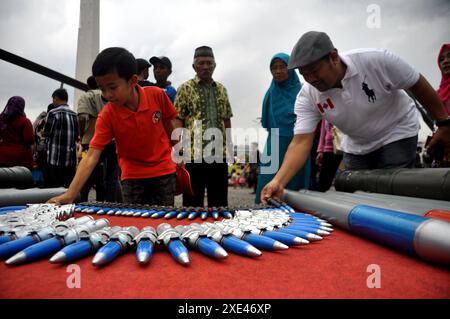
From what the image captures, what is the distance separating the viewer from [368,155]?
249cm

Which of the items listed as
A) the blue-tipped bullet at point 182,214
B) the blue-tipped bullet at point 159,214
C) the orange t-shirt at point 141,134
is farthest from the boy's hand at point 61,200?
the blue-tipped bullet at point 182,214

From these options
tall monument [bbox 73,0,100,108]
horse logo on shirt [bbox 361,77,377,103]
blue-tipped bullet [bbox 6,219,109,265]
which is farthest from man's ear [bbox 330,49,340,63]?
tall monument [bbox 73,0,100,108]

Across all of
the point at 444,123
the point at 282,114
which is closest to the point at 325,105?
the point at 444,123

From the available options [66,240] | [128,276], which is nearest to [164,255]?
[128,276]

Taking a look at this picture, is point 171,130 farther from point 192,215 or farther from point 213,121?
point 192,215

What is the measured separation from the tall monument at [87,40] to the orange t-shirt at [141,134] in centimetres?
650

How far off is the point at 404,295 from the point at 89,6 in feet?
30.8

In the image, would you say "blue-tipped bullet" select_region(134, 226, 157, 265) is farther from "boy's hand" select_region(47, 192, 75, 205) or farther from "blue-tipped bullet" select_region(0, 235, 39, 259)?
"boy's hand" select_region(47, 192, 75, 205)

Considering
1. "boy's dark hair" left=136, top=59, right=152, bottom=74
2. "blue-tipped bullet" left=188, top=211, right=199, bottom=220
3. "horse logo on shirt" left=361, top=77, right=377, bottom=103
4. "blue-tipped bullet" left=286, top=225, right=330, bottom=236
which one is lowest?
"blue-tipped bullet" left=188, top=211, right=199, bottom=220

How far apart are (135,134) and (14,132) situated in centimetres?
260

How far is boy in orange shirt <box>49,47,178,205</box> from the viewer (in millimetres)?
2109

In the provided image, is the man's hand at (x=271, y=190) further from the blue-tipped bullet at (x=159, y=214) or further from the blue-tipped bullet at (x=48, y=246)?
the blue-tipped bullet at (x=48, y=246)

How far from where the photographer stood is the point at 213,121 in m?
3.22
